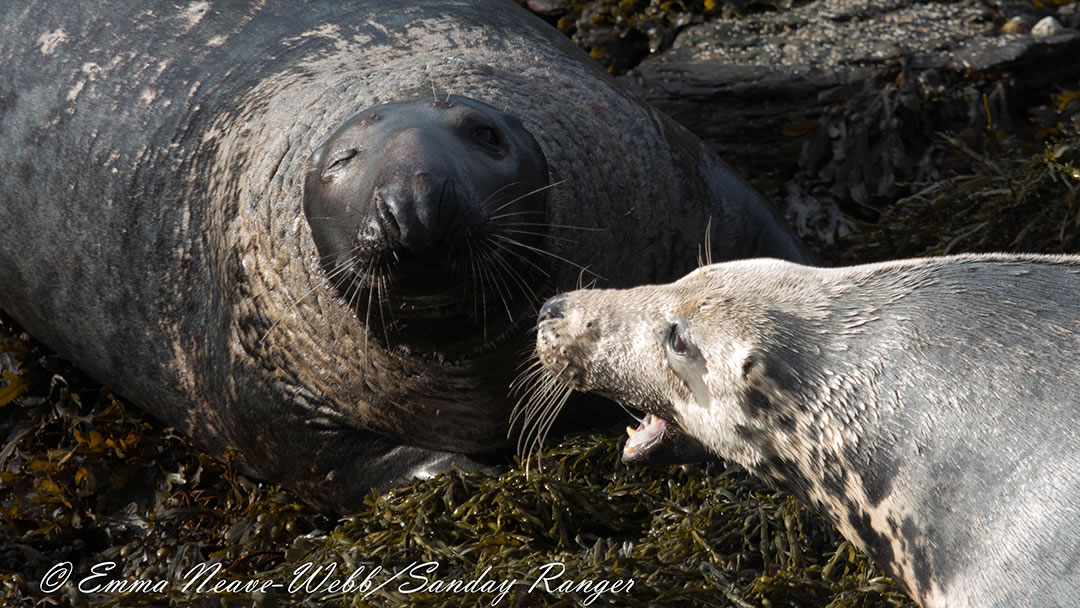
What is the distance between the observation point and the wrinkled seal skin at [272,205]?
4629 millimetres

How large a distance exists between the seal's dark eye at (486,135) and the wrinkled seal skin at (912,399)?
1.13 meters

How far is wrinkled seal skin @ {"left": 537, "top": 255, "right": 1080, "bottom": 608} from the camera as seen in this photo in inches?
99.0

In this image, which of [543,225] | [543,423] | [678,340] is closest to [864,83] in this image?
[543,225]

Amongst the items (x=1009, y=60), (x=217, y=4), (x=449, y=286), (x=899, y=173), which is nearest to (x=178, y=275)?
(x=217, y=4)

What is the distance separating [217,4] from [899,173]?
10.3ft

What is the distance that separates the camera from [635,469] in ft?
13.9

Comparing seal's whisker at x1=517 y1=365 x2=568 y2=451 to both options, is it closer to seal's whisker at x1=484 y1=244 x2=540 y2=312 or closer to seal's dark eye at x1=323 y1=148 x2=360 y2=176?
seal's whisker at x1=484 y1=244 x2=540 y2=312

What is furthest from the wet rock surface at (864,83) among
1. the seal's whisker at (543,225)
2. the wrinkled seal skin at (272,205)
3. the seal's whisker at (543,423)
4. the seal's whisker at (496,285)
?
the seal's whisker at (496,285)

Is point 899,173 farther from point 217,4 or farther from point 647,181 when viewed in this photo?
point 217,4

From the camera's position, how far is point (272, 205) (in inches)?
185

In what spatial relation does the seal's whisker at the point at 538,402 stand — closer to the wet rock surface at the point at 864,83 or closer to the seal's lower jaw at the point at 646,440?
the seal's lower jaw at the point at 646,440

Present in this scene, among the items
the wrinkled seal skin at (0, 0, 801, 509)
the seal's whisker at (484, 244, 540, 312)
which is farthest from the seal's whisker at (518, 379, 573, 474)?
the seal's whisker at (484, 244, 540, 312)

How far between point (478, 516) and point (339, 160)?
1.20 metres

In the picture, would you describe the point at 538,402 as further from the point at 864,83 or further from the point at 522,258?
the point at 864,83
